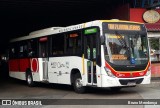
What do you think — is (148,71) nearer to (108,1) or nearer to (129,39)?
(129,39)

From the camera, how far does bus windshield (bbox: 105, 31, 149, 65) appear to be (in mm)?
14734

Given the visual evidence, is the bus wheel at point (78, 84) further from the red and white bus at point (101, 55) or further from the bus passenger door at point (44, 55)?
the bus passenger door at point (44, 55)

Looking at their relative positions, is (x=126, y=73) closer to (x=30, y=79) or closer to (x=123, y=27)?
(x=123, y=27)

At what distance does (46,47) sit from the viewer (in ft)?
63.3

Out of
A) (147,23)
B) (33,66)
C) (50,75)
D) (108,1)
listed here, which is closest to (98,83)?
(50,75)

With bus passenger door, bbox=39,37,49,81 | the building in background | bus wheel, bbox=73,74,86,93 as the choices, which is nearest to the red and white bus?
bus wheel, bbox=73,74,86,93

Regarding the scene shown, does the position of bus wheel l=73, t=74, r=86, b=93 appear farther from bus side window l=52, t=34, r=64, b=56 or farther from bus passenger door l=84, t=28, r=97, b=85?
bus side window l=52, t=34, r=64, b=56

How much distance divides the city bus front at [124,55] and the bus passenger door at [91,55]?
620 millimetres

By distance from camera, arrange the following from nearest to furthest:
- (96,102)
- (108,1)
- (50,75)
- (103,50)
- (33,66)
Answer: (96,102) < (103,50) < (50,75) < (33,66) < (108,1)

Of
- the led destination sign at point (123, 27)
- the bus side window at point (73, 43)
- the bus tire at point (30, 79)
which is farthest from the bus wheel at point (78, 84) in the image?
the bus tire at point (30, 79)

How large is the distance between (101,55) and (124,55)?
0.99 m

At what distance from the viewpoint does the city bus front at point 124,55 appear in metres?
14.6

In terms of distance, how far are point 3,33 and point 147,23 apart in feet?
80.3

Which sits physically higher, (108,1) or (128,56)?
(108,1)
